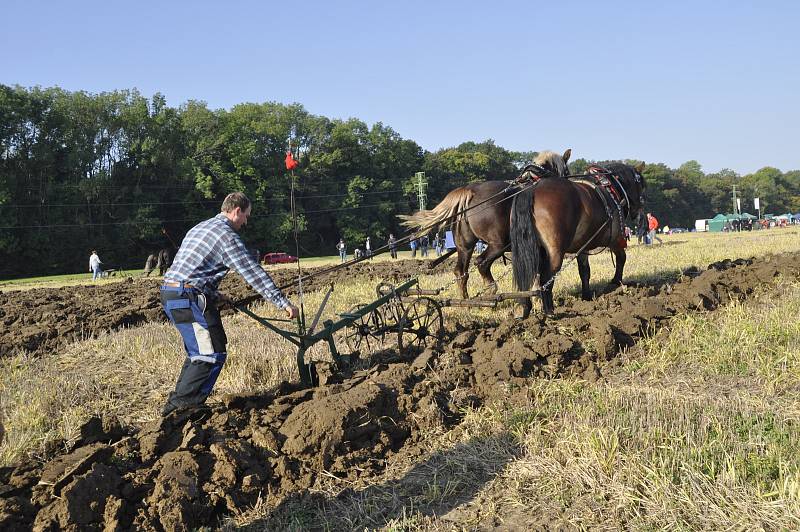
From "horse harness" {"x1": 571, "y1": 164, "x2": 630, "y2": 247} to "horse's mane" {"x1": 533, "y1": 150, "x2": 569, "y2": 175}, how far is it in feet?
1.16

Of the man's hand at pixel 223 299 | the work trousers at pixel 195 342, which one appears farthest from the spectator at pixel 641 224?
the work trousers at pixel 195 342

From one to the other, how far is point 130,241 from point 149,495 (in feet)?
140

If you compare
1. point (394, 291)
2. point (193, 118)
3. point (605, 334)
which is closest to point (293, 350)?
point (394, 291)

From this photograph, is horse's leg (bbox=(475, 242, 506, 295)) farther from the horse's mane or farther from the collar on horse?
the collar on horse

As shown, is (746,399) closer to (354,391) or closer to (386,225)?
(354,391)

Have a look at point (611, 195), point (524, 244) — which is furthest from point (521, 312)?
point (611, 195)

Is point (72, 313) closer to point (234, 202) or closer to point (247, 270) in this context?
point (234, 202)

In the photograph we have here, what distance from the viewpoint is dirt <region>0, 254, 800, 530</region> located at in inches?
128

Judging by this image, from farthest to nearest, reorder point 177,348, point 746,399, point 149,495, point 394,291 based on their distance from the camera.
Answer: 1. point 177,348
2. point 394,291
3. point 746,399
4. point 149,495

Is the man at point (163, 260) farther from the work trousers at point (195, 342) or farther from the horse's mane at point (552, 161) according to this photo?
the work trousers at point (195, 342)

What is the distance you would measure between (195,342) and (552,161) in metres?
6.54

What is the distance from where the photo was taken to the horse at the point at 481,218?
890cm

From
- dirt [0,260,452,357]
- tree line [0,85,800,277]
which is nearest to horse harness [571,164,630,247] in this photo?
dirt [0,260,452,357]

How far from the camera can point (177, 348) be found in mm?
6996
